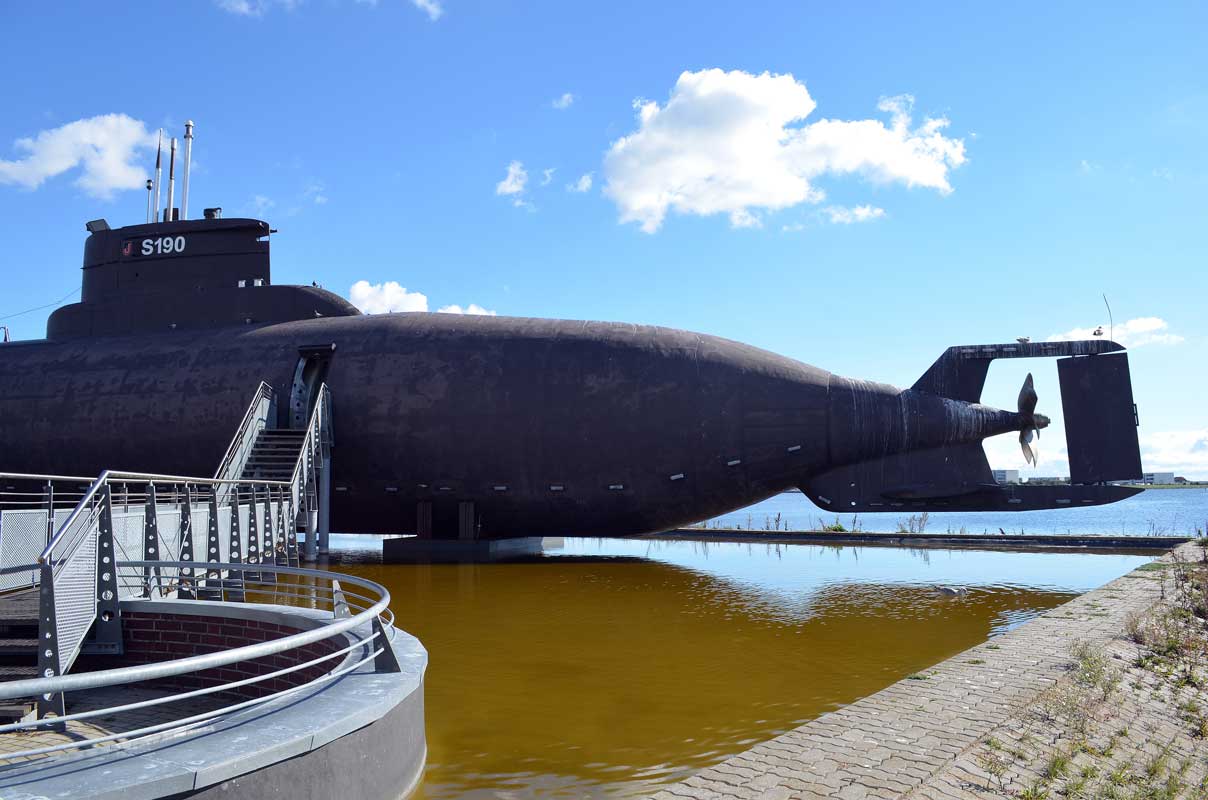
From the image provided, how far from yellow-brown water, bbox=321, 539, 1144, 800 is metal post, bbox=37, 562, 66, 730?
2.90m

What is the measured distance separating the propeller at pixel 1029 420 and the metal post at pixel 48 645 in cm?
1757

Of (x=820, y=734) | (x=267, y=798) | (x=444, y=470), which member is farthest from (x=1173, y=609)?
(x=444, y=470)

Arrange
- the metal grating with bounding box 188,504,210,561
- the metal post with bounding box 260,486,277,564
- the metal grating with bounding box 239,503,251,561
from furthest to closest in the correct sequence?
the metal post with bounding box 260,486,277,564 < the metal grating with bounding box 239,503,251,561 < the metal grating with bounding box 188,504,210,561

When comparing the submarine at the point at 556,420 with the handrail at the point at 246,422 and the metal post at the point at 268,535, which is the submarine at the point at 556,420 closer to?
the handrail at the point at 246,422

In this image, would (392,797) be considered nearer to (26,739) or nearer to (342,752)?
(342,752)

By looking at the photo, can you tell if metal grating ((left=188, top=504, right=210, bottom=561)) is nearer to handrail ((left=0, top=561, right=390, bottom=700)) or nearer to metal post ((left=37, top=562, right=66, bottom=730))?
metal post ((left=37, top=562, right=66, bottom=730))

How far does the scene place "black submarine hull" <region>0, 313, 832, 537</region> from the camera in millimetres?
19047

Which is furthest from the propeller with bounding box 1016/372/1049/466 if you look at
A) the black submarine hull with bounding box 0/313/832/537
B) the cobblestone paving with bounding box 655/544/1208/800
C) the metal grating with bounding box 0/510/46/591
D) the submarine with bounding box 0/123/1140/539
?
the metal grating with bounding box 0/510/46/591

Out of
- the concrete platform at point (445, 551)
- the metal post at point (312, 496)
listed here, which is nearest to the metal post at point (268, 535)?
the metal post at point (312, 496)

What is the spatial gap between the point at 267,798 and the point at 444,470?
52.3 ft

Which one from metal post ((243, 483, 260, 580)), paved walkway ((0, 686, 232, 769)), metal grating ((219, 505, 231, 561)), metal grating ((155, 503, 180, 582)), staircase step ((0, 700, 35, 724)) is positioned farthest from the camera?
metal post ((243, 483, 260, 580))

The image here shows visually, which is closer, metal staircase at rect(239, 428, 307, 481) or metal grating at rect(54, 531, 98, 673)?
metal grating at rect(54, 531, 98, 673)

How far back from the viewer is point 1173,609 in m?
11.2

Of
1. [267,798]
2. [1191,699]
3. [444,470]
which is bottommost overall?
[1191,699]
